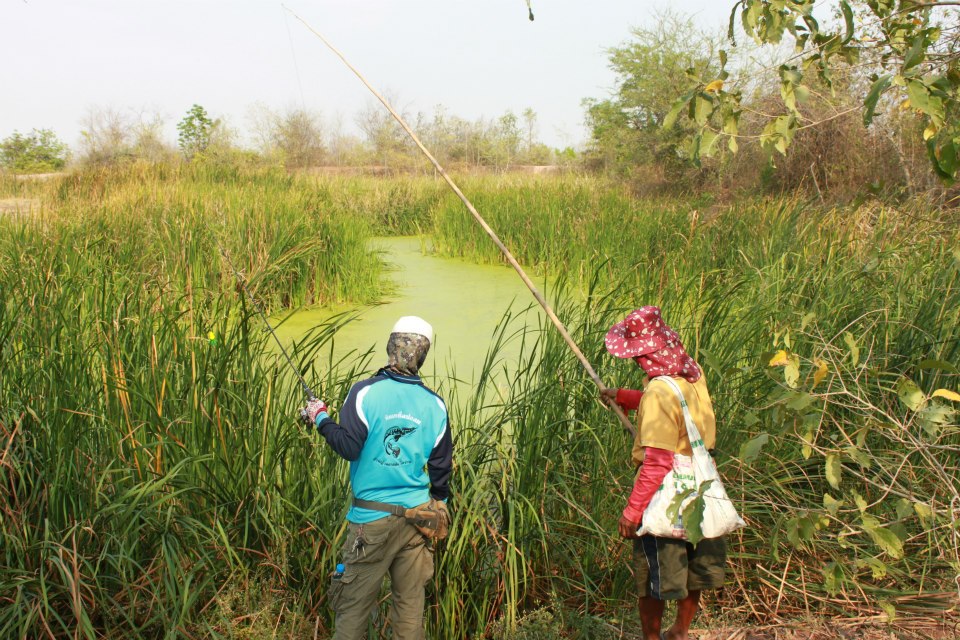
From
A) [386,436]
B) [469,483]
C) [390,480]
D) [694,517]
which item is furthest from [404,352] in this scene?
[694,517]

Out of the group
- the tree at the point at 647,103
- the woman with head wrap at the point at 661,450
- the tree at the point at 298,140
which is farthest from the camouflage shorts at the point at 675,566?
the tree at the point at 298,140

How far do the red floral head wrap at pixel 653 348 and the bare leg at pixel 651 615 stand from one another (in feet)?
2.20

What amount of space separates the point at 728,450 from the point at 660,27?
12.3 metres

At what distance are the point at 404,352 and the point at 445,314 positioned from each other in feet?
14.6

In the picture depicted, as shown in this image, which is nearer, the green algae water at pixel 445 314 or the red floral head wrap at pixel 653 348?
the red floral head wrap at pixel 653 348

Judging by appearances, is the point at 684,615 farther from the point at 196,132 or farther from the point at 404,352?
the point at 196,132

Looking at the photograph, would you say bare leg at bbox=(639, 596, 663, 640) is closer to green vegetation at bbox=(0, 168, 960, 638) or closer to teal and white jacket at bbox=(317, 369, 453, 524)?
green vegetation at bbox=(0, 168, 960, 638)

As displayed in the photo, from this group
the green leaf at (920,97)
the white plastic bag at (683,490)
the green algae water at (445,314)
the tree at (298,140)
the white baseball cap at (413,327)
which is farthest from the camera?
the tree at (298,140)

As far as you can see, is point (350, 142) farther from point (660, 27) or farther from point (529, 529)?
point (529, 529)

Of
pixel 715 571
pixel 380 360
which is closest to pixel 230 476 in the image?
pixel 715 571

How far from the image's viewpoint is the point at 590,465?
2670 millimetres

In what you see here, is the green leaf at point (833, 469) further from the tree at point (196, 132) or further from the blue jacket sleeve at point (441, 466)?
the tree at point (196, 132)

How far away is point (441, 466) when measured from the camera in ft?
6.88

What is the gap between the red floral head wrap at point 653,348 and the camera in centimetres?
198
